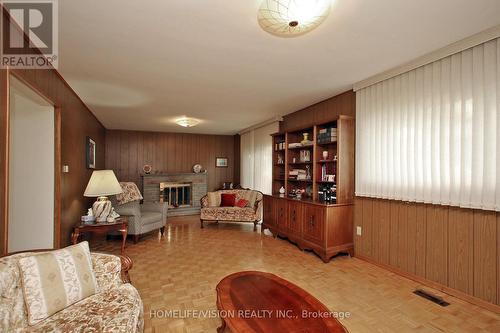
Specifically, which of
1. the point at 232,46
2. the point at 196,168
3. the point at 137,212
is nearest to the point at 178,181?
the point at 196,168

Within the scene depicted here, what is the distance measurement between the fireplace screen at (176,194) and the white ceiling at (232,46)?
3371mm

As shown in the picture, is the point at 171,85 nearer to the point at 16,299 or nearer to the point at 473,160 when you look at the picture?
the point at 16,299

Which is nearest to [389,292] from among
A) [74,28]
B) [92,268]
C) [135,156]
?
[92,268]

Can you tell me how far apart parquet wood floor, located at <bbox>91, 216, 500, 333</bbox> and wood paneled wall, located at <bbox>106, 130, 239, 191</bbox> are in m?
3.18

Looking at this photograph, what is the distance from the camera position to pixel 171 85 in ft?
11.1

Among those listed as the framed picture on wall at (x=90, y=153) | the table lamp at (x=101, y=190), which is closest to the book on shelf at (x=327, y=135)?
the table lamp at (x=101, y=190)

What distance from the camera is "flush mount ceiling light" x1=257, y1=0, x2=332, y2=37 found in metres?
1.47

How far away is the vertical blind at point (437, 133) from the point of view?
2162mm

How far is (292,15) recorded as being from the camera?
1534mm

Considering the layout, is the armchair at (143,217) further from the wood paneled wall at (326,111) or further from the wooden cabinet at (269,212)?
the wood paneled wall at (326,111)

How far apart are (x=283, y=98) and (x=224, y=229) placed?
291 centimetres

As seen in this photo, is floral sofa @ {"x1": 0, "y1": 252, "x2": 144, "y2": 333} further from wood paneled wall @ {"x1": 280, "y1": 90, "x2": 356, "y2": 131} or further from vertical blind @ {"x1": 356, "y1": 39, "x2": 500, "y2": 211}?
wood paneled wall @ {"x1": 280, "y1": 90, "x2": 356, "y2": 131}

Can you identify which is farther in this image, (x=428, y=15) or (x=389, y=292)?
(x=389, y=292)

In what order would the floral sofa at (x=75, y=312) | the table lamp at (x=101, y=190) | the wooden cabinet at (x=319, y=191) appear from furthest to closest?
the wooden cabinet at (x=319, y=191) → the table lamp at (x=101, y=190) → the floral sofa at (x=75, y=312)
